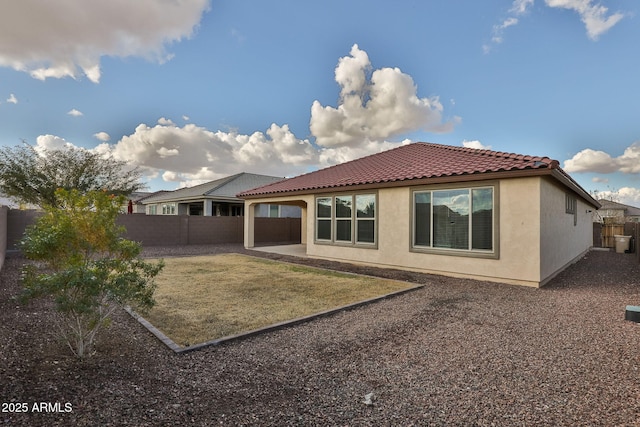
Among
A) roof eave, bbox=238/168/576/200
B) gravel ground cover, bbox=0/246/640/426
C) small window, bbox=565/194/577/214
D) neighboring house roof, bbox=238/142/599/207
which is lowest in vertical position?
gravel ground cover, bbox=0/246/640/426

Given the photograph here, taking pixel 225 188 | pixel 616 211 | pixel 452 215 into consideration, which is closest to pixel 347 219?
pixel 452 215

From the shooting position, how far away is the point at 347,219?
11695mm

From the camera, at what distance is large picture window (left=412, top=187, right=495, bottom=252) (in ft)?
27.1

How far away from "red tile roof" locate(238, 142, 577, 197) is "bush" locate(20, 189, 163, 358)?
7.69 meters

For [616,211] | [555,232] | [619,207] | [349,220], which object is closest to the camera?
[555,232]

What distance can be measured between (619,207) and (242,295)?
43.5 meters

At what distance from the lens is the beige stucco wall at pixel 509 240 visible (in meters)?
7.58

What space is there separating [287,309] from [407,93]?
39.7 feet

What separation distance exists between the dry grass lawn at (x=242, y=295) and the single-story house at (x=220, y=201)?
12.5 meters

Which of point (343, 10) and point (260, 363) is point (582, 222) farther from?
point (260, 363)

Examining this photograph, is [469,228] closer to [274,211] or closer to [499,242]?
[499,242]

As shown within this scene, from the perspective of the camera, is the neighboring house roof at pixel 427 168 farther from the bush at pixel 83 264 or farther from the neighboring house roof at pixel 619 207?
the neighboring house roof at pixel 619 207

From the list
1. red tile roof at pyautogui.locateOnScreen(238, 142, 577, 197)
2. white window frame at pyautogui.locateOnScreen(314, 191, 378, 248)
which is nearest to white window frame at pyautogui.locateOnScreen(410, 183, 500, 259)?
red tile roof at pyautogui.locateOnScreen(238, 142, 577, 197)

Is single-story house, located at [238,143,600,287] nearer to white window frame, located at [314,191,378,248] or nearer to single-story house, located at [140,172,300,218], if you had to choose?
white window frame, located at [314,191,378,248]
